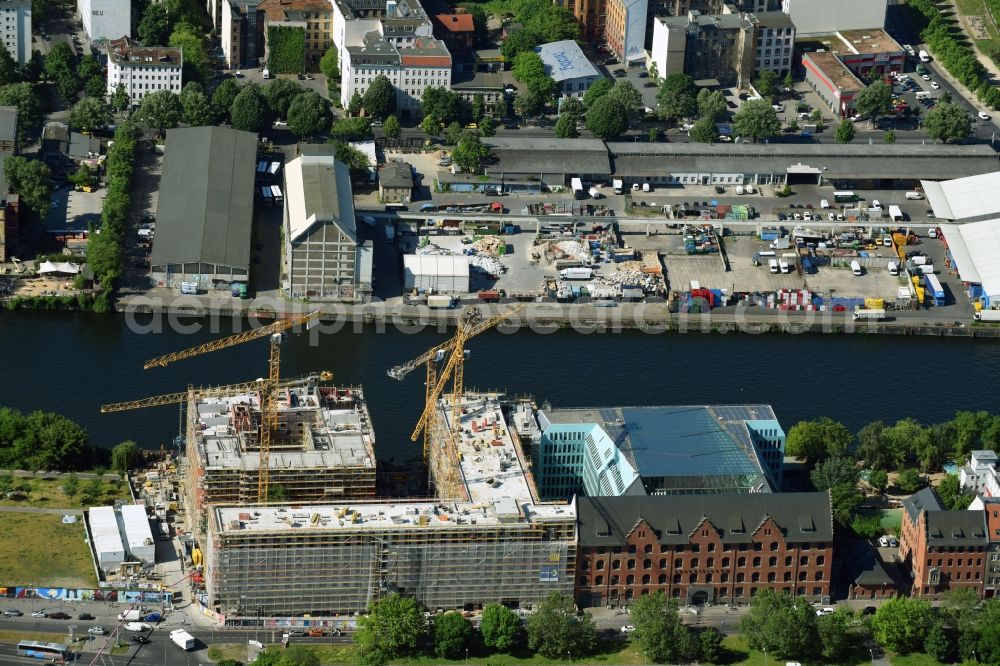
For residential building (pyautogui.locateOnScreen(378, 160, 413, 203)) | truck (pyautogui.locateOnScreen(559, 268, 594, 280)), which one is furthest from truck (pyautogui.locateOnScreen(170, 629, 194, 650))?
residential building (pyautogui.locateOnScreen(378, 160, 413, 203))

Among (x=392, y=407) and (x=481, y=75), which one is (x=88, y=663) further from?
(x=481, y=75)

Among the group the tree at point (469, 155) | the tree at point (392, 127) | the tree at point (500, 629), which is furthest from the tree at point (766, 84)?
the tree at point (500, 629)

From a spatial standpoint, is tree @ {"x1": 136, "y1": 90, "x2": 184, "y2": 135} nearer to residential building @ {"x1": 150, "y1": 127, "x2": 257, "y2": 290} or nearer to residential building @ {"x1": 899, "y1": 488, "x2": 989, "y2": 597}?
residential building @ {"x1": 150, "y1": 127, "x2": 257, "y2": 290}

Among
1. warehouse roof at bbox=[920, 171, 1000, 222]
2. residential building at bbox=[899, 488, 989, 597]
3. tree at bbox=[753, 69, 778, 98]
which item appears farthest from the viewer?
tree at bbox=[753, 69, 778, 98]

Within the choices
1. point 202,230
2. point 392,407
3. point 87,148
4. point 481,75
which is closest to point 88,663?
point 392,407

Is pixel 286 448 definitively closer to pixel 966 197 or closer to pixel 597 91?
pixel 966 197

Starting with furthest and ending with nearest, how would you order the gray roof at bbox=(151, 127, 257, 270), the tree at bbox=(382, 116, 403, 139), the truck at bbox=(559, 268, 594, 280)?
the tree at bbox=(382, 116, 403, 139) < the truck at bbox=(559, 268, 594, 280) < the gray roof at bbox=(151, 127, 257, 270)

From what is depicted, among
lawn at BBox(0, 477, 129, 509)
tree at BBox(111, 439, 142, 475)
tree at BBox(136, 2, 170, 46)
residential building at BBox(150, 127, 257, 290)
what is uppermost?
tree at BBox(136, 2, 170, 46)
